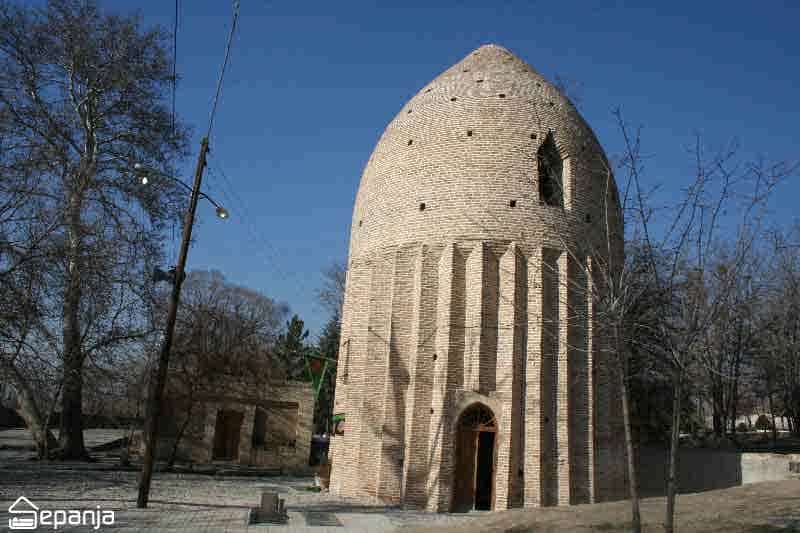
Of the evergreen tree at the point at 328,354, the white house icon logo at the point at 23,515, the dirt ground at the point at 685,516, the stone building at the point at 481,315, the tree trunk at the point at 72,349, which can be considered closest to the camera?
the white house icon logo at the point at 23,515

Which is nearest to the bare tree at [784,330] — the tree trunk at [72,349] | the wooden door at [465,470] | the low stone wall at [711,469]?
the low stone wall at [711,469]

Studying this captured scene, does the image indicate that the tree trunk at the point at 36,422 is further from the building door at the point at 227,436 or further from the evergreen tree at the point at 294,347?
the evergreen tree at the point at 294,347

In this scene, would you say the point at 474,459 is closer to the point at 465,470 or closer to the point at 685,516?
the point at 465,470

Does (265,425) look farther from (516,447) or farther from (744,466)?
(744,466)

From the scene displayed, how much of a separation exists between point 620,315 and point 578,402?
24.3 ft

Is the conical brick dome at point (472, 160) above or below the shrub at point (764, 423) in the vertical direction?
above

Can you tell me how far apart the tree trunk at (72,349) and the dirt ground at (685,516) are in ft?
35.2

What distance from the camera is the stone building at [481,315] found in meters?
15.4

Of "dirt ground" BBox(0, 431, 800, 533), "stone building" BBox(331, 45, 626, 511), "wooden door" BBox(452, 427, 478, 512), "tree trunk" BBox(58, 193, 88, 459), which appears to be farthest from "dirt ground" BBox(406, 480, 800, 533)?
"tree trunk" BBox(58, 193, 88, 459)

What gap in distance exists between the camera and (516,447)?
1518 centimetres

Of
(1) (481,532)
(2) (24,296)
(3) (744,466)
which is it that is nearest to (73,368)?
(2) (24,296)

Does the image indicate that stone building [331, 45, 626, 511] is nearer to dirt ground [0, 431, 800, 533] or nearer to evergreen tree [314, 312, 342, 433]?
dirt ground [0, 431, 800, 533]

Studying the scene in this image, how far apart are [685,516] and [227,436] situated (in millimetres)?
24157

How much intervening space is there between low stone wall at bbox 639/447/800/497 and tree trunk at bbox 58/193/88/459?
59.5ft
